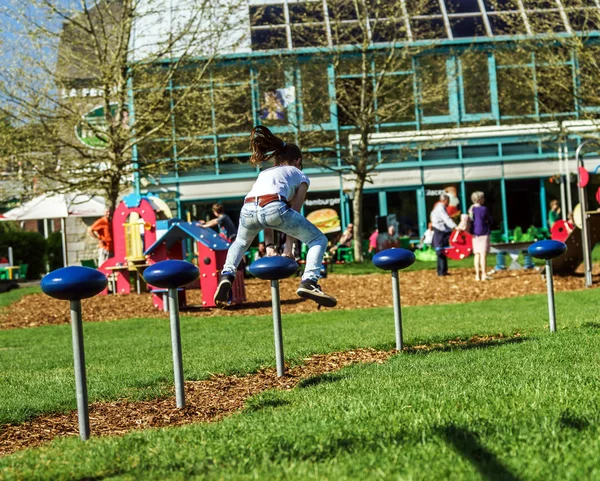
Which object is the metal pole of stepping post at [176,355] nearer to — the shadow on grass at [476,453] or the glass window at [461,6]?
the shadow on grass at [476,453]

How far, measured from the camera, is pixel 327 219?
106 ft

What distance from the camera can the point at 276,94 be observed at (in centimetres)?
2806

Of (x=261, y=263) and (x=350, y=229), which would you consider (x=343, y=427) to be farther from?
(x=350, y=229)

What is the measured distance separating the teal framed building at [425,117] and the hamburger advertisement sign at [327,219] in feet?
1.17

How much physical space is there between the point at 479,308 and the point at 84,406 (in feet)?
30.6

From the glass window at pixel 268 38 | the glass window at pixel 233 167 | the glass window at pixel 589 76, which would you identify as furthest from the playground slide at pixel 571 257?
the glass window at pixel 233 167

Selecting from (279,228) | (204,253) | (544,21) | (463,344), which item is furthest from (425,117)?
(279,228)

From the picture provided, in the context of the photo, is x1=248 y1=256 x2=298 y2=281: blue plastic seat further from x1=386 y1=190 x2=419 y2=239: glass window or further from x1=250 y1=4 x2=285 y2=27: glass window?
x1=386 y1=190 x2=419 y2=239: glass window

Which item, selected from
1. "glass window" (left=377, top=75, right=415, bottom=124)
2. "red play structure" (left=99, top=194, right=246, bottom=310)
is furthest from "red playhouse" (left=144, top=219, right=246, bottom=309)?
"glass window" (left=377, top=75, right=415, bottom=124)

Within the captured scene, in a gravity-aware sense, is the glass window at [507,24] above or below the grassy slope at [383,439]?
above

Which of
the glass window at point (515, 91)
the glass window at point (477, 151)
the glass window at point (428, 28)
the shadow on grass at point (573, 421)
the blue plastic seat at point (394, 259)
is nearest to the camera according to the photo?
the shadow on grass at point (573, 421)

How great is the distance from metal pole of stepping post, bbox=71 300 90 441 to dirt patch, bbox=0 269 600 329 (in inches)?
395

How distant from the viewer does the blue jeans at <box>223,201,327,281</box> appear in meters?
6.62

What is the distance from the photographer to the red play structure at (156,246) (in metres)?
15.9
